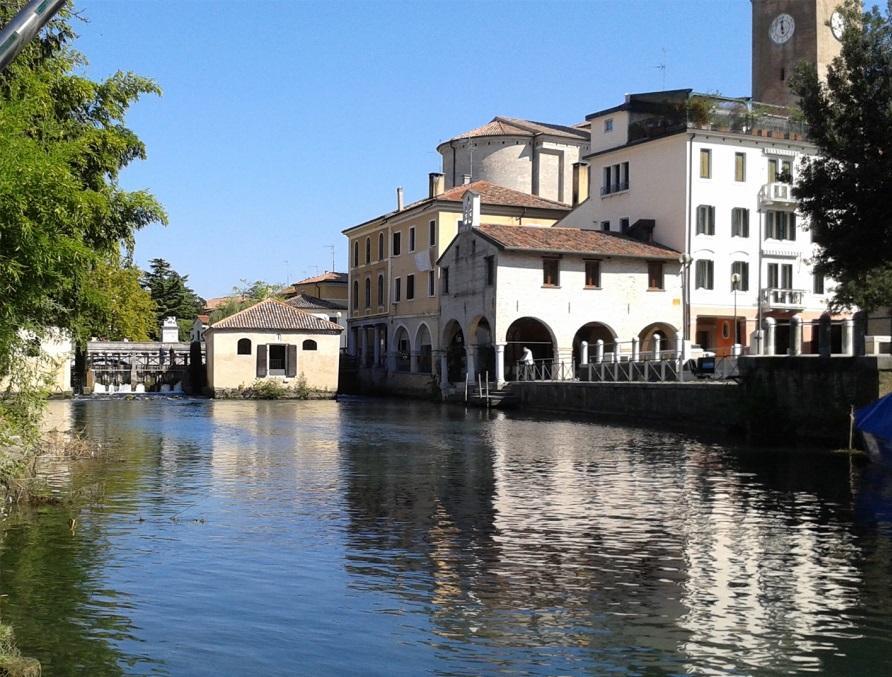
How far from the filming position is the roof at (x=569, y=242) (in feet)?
150

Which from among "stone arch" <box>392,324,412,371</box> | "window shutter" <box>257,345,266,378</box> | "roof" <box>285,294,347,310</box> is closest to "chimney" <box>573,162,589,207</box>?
"stone arch" <box>392,324,412,371</box>

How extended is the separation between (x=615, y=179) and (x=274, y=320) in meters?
18.9

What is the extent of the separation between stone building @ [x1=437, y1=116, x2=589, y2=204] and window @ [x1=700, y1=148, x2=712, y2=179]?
16.9 meters

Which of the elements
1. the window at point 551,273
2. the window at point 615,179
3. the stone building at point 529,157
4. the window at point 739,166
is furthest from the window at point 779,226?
the stone building at point 529,157

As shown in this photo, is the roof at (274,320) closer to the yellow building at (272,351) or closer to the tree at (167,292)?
the yellow building at (272,351)

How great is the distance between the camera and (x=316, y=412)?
42250 millimetres

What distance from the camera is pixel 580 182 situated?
57.4 metres

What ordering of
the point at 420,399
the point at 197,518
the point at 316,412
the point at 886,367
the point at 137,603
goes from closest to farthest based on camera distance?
the point at 137,603, the point at 197,518, the point at 886,367, the point at 316,412, the point at 420,399

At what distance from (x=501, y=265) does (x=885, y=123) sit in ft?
78.5

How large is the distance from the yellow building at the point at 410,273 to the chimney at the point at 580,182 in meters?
1.09

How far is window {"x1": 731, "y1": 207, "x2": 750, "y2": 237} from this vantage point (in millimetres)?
47031

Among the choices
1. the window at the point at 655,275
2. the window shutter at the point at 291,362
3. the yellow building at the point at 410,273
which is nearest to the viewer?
the window at the point at 655,275

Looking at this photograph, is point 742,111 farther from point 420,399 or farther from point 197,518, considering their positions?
point 197,518

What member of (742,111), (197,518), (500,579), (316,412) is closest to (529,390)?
(316,412)
